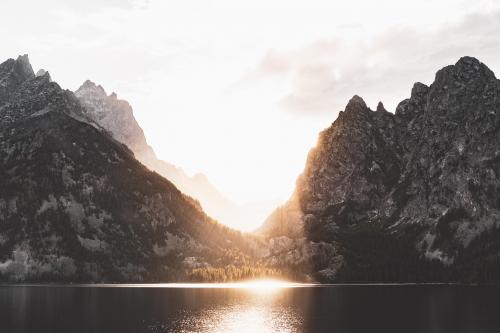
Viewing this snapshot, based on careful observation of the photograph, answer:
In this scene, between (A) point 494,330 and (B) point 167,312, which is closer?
(A) point 494,330

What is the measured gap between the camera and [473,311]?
172 m

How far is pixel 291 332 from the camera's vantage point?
129625mm

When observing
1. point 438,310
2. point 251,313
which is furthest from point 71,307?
point 438,310

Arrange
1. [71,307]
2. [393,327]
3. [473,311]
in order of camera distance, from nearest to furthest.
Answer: [393,327], [473,311], [71,307]

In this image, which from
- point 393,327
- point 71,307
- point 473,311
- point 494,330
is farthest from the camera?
point 71,307

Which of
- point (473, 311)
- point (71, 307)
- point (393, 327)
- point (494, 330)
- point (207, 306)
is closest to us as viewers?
point (494, 330)

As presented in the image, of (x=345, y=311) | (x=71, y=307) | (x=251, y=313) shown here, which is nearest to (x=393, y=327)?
(x=345, y=311)

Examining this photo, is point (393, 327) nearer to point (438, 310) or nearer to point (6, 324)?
point (438, 310)

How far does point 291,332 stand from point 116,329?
4222cm

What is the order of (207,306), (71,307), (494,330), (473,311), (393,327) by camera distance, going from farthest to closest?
(207,306), (71,307), (473,311), (393,327), (494,330)

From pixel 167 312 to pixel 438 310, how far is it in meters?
89.7

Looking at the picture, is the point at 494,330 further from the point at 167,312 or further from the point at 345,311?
the point at 167,312

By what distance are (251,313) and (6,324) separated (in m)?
75.0

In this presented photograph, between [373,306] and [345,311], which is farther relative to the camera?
[373,306]
